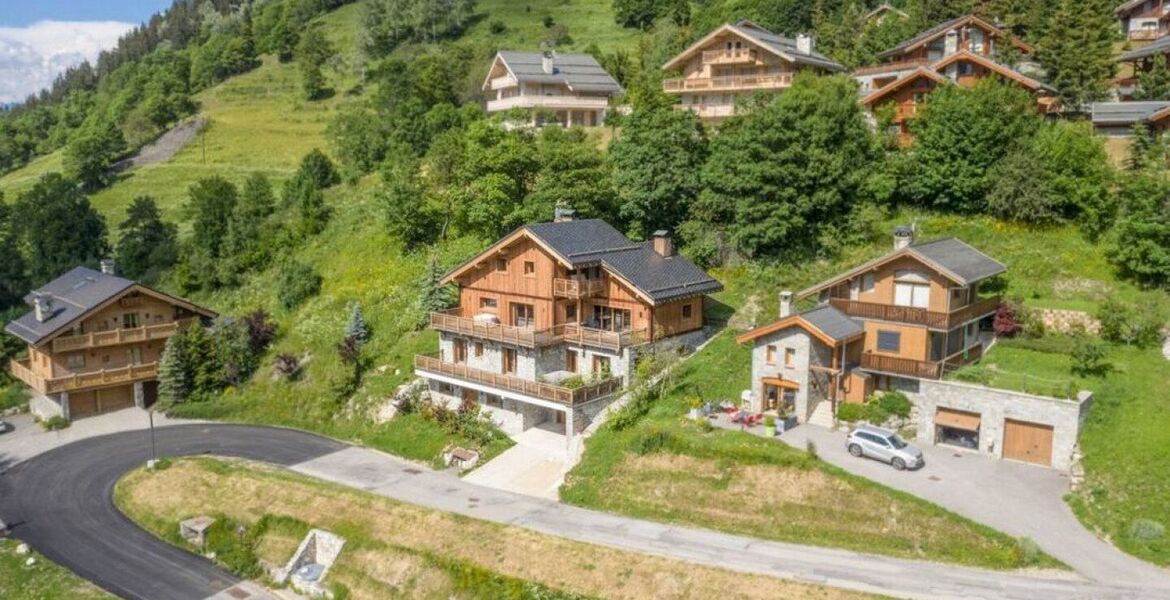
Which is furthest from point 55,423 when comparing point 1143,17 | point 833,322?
point 1143,17

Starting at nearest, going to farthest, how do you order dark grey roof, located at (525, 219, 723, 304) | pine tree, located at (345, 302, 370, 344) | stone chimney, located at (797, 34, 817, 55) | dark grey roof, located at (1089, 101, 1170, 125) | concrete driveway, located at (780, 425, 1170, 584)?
concrete driveway, located at (780, 425, 1170, 584)
dark grey roof, located at (525, 219, 723, 304)
pine tree, located at (345, 302, 370, 344)
dark grey roof, located at (1089, 101, 1170, 125)
stone chimney, located at (797, 34, 817, 55)

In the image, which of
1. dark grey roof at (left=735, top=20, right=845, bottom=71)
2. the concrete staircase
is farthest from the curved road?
dark grey roof at (left=735, top=20, right=845, bottom=71)

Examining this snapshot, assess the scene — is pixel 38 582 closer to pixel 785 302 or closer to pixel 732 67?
pixel 785 302

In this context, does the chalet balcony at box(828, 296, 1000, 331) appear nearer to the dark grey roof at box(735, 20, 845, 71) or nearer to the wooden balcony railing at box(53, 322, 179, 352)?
the dark grey roof at box(735, 20, 845, 71)

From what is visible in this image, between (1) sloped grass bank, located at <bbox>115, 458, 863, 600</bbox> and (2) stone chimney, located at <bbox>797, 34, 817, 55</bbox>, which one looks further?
(2) stone chimney, located at <bbox>797, 34, 817, 55</bbox>

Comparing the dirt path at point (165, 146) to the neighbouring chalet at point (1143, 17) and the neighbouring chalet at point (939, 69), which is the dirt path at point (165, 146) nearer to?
the neighbouring chalet at point (939, 69)
